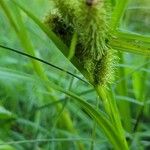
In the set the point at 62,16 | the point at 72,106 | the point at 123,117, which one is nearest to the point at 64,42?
the point at 62,16

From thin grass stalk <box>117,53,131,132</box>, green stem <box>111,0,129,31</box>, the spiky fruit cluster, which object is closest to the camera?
the spiky fruit cluster

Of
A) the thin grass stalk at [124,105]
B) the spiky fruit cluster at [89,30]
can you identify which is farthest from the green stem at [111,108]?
the thin grass stalk at [124,105]

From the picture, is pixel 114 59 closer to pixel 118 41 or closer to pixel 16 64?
pixel 118 41

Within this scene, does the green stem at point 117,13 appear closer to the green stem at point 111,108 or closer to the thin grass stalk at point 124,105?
the green stem at point 111,108

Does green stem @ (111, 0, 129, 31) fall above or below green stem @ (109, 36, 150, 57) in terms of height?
above

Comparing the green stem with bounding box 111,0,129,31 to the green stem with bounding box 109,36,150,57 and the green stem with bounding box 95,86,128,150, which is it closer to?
the green stem with bounding box 109,36,150,57

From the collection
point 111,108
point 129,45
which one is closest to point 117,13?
point 129,45

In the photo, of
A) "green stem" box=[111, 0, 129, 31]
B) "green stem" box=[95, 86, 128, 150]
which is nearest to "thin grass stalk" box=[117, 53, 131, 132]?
"green stem" box=[95, 86, 128, 150]

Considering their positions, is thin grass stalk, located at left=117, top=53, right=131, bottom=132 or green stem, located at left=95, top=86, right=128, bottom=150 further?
thin grass stalk, located at left=117, top=53, right=131, bottom=132
